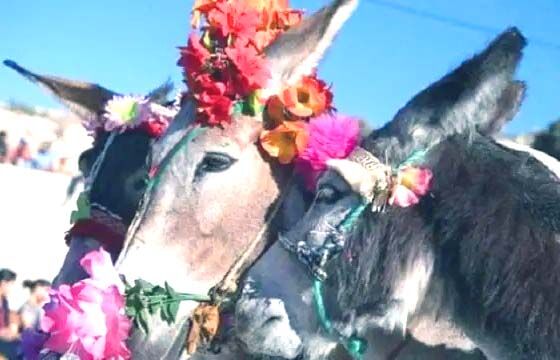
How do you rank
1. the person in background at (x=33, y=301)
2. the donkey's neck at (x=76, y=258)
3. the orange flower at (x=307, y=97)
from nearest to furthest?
the orange flower at (x=307, y=97) → the donkey's neck at (x=76, y=258) → the person in background at (x=33, y=301)

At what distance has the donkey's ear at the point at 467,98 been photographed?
3.25 metres

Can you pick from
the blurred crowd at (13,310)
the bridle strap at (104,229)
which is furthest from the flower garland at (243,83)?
the blurred crowd at (13,310)

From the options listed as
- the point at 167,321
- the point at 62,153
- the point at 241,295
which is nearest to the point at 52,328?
the point at 167,321

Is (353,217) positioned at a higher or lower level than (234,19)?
lower

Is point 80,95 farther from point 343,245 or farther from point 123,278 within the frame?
point 343,245

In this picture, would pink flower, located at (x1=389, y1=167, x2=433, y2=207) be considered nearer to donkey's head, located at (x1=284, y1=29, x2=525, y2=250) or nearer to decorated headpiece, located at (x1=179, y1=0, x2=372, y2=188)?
donkey's head, located at (x1=284, y1=29, x2=525, y2=250)

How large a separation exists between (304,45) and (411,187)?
3.22 ft

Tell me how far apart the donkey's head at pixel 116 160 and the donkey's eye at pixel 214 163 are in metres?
0.66

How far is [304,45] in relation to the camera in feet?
13.0

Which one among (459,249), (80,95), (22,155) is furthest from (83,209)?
(22,155)

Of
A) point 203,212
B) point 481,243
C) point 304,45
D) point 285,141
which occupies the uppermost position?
point 304,45

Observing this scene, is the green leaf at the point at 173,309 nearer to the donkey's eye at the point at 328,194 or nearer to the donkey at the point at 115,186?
the donkey's eye at the point at 328,194

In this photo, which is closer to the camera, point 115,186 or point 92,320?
point 92,320

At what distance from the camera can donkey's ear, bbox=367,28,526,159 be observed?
10.7 ft
